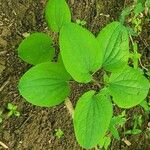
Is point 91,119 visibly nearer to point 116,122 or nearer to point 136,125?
point 116,122

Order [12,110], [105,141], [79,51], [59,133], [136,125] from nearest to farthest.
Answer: [79,51], [12,110], [59,133], [105,141], [136,125]

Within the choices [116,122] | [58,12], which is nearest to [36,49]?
[58,12]

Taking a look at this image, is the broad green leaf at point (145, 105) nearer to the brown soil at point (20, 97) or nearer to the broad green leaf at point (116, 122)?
the broad green leaf at point (116, 122)

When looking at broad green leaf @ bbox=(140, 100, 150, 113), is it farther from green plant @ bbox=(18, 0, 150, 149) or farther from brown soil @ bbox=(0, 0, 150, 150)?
green plant @ bbox=(18, 0, 150, 149)

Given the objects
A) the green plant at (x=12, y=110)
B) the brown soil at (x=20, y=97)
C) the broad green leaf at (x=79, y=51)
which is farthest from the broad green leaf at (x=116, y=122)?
the broad green leaf at (x=79, y=51)

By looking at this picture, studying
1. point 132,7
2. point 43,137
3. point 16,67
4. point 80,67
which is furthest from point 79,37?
point 132,7

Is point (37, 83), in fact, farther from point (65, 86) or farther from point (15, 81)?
point (15, 81)
